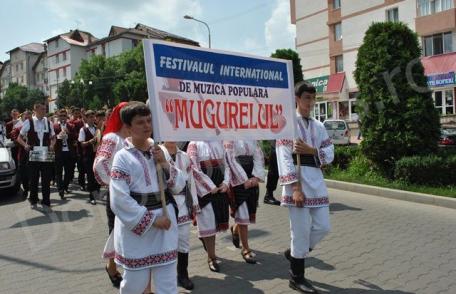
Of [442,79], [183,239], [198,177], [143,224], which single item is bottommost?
[183,239]

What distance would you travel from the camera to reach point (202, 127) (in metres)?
4.09

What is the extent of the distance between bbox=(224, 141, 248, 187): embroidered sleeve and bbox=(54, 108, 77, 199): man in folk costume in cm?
648

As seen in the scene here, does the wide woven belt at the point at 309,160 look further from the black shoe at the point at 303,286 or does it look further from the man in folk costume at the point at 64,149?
the man in folk costume at the point at 64,149

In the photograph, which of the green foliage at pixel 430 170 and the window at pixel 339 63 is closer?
the green foliage at pixel 430 170

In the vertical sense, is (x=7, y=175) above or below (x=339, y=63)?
below

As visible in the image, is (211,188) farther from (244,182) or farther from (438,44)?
(438,44)

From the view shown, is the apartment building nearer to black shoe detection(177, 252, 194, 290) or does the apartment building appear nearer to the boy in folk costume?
black shoe detection(177, 252, 194, 290)

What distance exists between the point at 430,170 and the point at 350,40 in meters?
32.5

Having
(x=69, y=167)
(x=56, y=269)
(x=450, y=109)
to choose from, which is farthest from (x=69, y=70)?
(x=56, y=269)

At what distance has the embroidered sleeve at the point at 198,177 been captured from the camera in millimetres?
5398

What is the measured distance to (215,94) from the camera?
4.26 meters

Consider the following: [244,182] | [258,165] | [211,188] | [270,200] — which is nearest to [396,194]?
[270,200]

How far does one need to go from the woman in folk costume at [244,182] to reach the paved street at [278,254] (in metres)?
0.37

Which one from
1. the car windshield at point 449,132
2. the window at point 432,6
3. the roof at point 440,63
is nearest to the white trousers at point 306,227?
the car windshield at point 449,132
